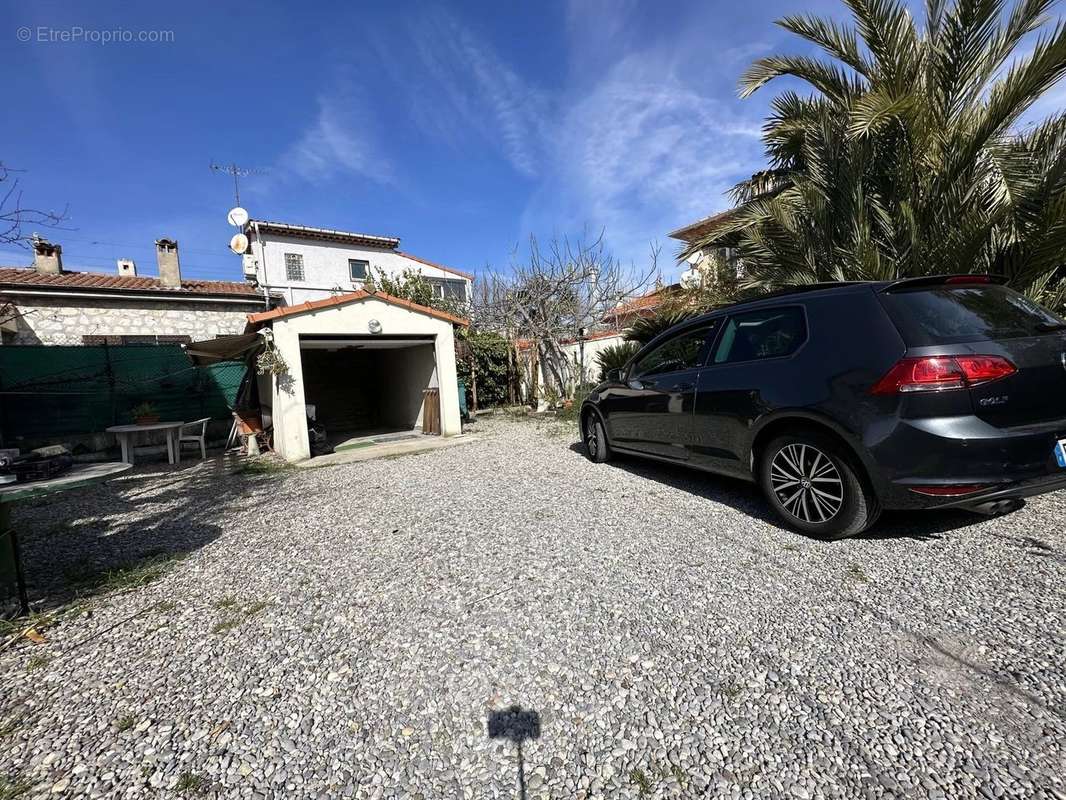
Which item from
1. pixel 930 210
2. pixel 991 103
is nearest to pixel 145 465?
pixel 930 210

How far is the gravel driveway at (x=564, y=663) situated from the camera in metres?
1.57

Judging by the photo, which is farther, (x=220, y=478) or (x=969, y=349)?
(x=220, y=478)

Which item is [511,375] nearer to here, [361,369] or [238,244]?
[361,369]

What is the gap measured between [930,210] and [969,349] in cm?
396

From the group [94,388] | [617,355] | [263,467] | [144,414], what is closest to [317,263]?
[94,388]

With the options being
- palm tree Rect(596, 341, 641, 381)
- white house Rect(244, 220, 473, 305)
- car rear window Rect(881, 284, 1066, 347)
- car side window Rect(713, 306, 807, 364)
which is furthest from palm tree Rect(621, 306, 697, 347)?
white house Rect(244, 220, 473, 305)

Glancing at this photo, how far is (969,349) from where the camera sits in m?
2.62

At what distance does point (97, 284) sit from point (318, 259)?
9.47 metres

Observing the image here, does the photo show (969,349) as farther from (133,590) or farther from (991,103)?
(133,590)

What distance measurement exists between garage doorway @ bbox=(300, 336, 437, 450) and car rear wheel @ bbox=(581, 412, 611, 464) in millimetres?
4708

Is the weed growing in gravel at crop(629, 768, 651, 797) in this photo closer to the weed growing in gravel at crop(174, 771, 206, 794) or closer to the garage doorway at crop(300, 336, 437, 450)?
the weed growing in gravel at crop(174, 771, 206, 794)

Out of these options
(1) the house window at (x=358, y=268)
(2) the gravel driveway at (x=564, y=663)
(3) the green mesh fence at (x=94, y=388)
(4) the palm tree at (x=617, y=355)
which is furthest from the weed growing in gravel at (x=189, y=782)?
(1) the house window at (x=358, y=268)

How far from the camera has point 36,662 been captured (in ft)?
7.75

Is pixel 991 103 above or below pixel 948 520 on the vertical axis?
above
